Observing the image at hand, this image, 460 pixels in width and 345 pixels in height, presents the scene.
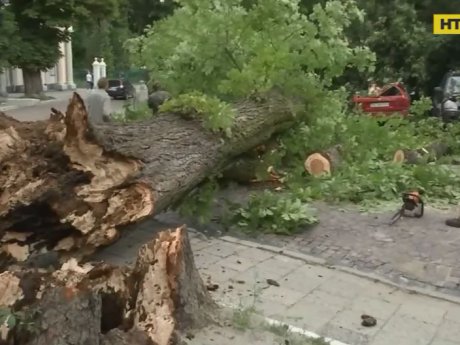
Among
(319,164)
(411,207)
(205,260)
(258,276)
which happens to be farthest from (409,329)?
(319,164)

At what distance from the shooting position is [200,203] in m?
6.55

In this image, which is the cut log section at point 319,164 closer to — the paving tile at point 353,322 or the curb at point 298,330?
the paving tile at point 353,322

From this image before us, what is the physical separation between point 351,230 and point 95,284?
3696mm

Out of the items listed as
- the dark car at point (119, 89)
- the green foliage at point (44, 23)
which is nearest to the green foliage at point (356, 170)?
the green foliage at point (44, 23)

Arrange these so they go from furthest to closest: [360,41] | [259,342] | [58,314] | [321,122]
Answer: [360,41]
[321,122]
[259,342]
[58,314]

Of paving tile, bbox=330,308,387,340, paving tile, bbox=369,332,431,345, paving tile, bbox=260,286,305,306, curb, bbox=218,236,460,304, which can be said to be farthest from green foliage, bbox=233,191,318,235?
paving tile, bbox=369,332,431,345

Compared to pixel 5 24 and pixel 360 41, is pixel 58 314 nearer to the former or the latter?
pixel 360 41

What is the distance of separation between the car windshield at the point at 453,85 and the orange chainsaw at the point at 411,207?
10.7 metres

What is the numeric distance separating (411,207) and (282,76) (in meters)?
2.01

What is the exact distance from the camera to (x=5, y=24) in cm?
2456

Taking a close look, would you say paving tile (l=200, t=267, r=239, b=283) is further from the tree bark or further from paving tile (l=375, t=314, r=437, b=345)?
the tree bark

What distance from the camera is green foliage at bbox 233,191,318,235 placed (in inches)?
260

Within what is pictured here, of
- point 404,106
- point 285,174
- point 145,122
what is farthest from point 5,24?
point 145,122

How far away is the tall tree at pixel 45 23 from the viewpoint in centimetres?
2808
